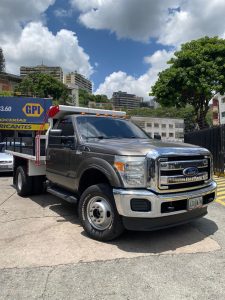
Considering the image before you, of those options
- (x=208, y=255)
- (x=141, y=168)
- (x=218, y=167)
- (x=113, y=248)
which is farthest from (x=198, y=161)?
(x=218, y=167)

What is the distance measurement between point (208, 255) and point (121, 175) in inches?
64.1

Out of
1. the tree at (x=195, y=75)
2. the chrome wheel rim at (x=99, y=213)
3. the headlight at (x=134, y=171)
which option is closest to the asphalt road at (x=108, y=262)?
the chrome wheel rim at (x=99, y=213)

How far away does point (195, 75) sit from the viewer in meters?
16.1

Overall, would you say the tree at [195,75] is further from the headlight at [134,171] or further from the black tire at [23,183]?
the headlight at [134,171]

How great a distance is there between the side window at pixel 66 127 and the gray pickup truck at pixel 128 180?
0.08 feet

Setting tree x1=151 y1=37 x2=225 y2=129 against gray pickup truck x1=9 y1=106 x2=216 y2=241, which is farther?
tree x1=151 y1=37 x2=225 y2=129

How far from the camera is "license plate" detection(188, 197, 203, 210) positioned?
14.1 ft

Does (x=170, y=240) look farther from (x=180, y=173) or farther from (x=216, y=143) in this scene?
(x=216, y=143)

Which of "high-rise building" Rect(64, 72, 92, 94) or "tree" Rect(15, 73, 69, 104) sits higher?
"high-rise building" Rect(64, 72, 92, 94)

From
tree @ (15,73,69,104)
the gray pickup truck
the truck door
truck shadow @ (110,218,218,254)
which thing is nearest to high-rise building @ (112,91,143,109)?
tree @ (15,73,69,104)

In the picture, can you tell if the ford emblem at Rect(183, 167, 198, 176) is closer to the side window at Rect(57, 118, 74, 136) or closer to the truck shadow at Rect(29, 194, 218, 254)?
the truck shadow at Rect(29, 194, 218, 254)

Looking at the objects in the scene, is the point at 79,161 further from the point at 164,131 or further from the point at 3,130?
the point at 164,131

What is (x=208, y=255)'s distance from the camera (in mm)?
4027

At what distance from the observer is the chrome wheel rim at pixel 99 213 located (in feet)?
14.5
